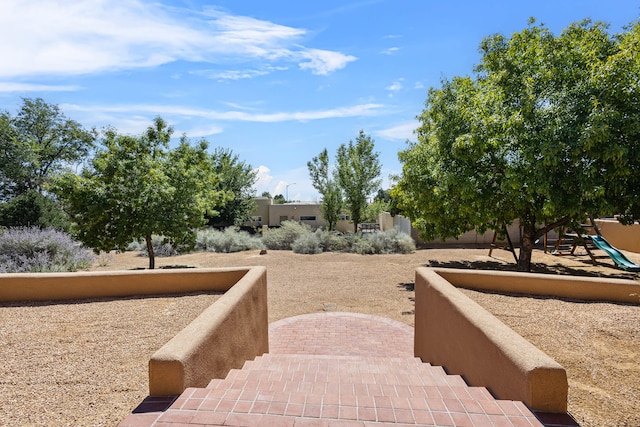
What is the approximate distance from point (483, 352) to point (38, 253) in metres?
14.5

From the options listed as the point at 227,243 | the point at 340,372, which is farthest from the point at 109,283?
the point at 227,243

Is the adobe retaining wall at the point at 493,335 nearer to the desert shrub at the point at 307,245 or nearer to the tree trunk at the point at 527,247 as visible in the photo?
the tree trunk at the point at 527,247

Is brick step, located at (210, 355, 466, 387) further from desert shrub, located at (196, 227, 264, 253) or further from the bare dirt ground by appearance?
desert shrub, located at (196, 227, 264, 253)

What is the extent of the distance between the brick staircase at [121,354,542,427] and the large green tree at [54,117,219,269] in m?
10.0

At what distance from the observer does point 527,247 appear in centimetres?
1080

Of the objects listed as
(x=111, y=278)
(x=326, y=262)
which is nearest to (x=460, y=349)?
(x=111, y=278)

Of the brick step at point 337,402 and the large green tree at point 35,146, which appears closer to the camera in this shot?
the brick step at point 337,402

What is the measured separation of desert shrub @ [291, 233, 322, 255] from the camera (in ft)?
59.4

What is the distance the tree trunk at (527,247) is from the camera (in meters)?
10.7

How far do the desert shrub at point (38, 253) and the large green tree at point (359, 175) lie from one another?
15.2m

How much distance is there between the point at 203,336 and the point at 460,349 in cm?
280

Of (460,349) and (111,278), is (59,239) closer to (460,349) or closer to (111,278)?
(111,278)

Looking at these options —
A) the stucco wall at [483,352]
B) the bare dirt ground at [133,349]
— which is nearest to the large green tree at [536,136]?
the bare dirt ground at [133,349]

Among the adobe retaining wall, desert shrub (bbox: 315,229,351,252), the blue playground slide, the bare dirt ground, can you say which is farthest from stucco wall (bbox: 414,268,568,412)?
desert shrub (bbox: 315,229,351,252)
